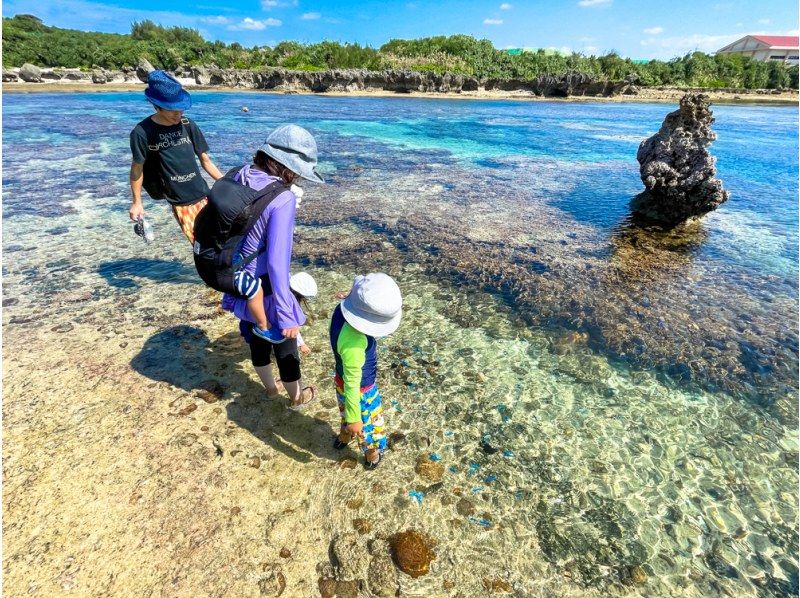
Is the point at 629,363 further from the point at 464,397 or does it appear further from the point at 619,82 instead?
the point at 619,82

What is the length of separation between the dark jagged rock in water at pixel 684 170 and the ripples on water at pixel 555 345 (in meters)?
0.74

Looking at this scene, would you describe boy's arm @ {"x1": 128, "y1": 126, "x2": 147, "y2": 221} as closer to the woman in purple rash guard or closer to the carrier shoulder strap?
the woman in purple rash guard

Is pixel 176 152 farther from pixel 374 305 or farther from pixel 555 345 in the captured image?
pixel 555 345

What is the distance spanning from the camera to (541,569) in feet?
9.75

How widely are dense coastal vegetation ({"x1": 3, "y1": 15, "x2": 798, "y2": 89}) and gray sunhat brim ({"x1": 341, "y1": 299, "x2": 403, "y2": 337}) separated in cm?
6914

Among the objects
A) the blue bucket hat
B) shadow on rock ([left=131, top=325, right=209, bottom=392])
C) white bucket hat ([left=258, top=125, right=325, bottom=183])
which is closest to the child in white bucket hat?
white bucket hat ([left=258, top=125, right=325, bottom=183])

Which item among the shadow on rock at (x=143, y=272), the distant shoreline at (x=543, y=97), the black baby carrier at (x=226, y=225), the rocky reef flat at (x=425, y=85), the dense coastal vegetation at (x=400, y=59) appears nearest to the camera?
the black baby carrier at (x=226, y=225)

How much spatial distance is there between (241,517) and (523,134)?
2609cm

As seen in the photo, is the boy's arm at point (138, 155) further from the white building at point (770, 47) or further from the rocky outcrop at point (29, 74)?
→ the white building at point (770, 47)

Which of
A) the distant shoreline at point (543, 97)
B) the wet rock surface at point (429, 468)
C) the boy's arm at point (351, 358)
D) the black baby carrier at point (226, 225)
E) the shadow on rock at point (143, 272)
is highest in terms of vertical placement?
the distant shoreline at point (543, 97)

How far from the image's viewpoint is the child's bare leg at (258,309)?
306cm

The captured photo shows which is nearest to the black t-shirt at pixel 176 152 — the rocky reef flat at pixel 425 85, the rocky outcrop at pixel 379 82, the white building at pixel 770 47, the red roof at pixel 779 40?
the rocky reef flat at pixel 425 85

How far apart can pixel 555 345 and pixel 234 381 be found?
13.6ft

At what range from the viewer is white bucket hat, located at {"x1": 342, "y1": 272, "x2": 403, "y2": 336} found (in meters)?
2.70
